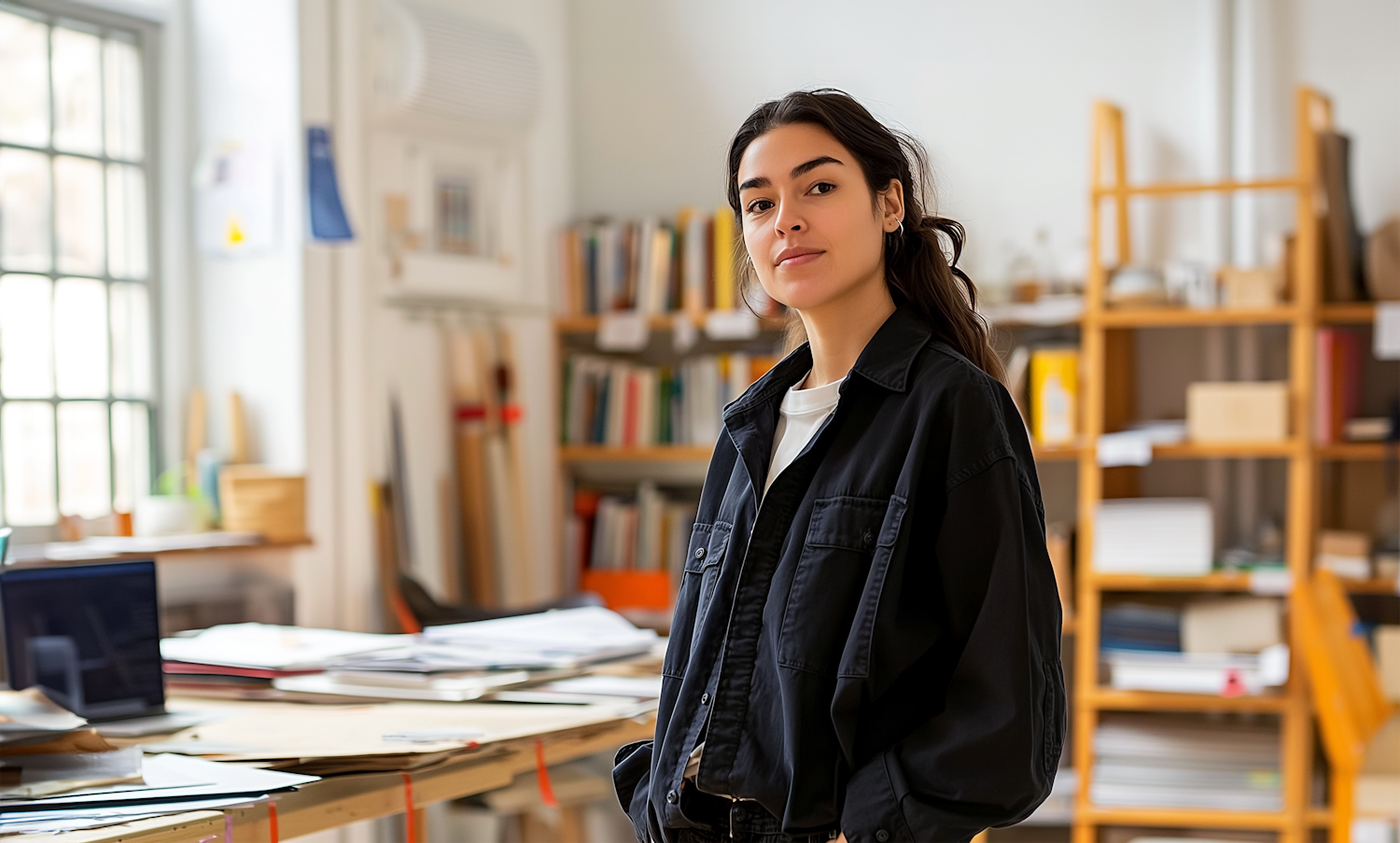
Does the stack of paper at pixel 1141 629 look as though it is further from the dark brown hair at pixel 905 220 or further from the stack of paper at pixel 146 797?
the stack of paper at pixel 146 797

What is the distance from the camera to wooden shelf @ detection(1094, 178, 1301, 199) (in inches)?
137

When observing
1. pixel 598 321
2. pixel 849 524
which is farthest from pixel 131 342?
pixel 849 524

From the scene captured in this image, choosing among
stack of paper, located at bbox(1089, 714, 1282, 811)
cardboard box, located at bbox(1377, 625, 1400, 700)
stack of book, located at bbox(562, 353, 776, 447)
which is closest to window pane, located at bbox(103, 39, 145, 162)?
stack of book, located at bbox(562, 353, 776, 447)

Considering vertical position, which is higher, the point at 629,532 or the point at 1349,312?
the point at 1349,312

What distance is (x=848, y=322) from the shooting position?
51.8 inches

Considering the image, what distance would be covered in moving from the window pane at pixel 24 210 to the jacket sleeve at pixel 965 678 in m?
2.56

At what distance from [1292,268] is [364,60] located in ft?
8.16

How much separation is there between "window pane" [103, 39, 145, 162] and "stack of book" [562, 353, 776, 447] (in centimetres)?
141

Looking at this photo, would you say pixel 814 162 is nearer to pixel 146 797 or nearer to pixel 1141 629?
pixel 146 797

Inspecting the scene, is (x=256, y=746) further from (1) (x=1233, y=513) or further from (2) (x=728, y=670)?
(1) (x=1233, y=513)

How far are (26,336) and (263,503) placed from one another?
2.09 feet

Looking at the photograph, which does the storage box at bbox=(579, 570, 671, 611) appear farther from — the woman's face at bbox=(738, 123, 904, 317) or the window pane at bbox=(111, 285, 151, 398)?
the woman's face at bbox=(738, 123, 904, 317)

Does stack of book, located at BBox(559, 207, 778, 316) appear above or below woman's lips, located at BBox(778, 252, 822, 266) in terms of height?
above

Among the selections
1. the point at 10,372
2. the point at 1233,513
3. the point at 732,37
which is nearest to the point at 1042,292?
the point at 1233,513
